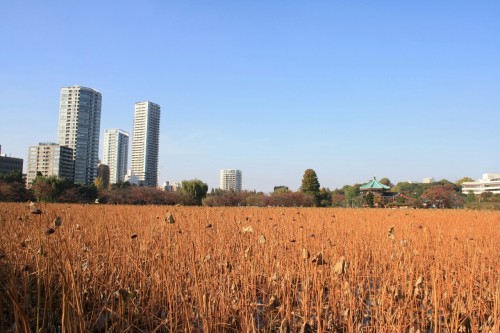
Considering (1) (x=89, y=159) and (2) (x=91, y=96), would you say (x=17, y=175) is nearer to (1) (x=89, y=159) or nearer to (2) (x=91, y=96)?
(1) (x=89, y=159)

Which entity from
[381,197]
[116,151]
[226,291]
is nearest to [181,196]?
[381,197]

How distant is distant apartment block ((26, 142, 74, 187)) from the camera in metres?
73.2

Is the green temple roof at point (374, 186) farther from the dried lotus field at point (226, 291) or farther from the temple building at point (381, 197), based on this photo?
the dried lotus field at point (226, 291)

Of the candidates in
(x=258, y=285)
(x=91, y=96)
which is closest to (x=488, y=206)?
(x=258, y=285)

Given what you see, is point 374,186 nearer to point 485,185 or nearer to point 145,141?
point 485,185

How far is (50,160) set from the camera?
74062mm

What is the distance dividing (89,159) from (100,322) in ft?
312

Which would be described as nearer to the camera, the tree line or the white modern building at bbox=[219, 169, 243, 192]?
the tree line

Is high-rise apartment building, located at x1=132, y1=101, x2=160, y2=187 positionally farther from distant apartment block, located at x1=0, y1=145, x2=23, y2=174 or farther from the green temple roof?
the green temple roof

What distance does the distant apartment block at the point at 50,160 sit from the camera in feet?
240

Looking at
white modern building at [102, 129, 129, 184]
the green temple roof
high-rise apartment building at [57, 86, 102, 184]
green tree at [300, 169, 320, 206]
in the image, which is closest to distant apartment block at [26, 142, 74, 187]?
high-rise apartment building at [57, 86, 102, 184]

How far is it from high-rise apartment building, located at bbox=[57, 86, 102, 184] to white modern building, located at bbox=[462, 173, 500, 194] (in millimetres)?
98699

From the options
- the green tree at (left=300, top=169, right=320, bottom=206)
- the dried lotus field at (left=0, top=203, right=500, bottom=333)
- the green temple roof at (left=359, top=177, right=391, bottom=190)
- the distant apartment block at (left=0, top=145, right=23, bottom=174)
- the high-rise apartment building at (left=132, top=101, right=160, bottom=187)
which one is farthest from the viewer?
the high-rise apartment building at (left=132, top=101, right=160, bottom=187)

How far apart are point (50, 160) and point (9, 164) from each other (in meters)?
7.42
